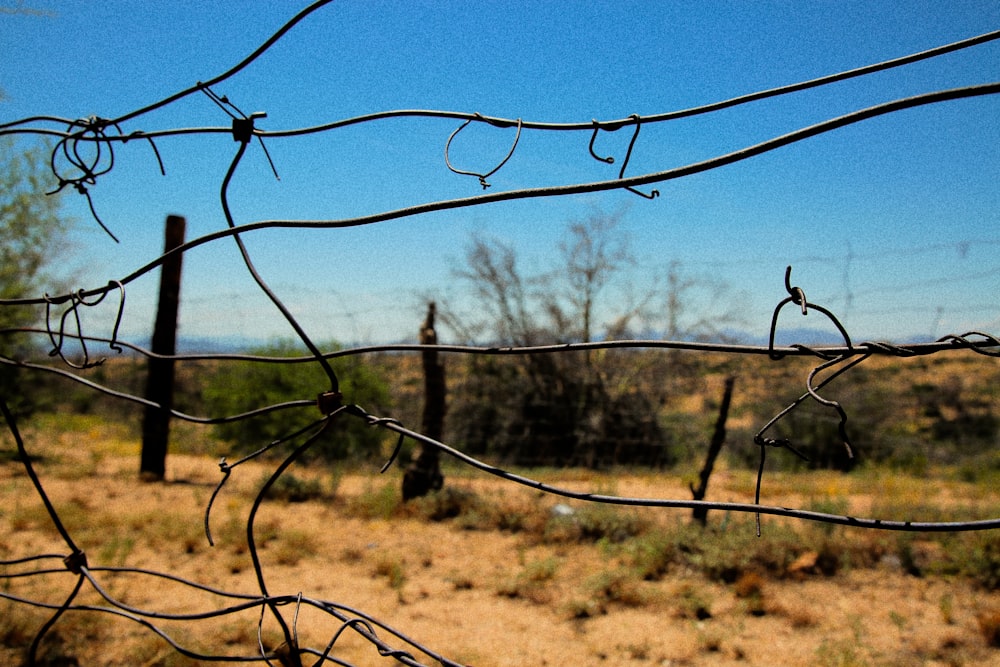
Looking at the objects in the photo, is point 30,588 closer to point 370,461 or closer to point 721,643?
point 721,643

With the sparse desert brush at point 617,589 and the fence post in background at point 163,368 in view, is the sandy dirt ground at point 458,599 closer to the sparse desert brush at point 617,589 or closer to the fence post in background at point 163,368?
the sparse desert brush at point 617,589

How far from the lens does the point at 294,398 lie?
8641mm

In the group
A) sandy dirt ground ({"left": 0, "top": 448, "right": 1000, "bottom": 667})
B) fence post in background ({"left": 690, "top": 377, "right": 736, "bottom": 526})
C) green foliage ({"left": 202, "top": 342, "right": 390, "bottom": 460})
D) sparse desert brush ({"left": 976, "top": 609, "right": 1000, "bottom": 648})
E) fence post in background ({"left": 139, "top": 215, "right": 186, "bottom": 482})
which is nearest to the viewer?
sandy dirt ground ({"left": 0, "top": 448, "right": 1000, "bottom": 667})

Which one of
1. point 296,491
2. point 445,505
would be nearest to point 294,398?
point 296,491

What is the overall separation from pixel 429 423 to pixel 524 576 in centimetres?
257

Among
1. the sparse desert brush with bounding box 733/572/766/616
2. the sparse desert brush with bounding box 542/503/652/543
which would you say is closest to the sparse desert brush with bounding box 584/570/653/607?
the sparse desert brush with bounding box 733/572/766/616

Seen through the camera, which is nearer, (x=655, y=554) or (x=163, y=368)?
(x=655, y=554)

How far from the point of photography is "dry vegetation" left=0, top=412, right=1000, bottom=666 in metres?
2.96

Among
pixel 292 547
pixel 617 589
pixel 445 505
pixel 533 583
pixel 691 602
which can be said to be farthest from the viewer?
pixel 445 505

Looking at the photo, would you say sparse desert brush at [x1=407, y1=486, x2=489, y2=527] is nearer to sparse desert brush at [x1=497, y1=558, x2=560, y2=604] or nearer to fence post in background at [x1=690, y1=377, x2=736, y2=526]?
sparse desert brush at [x1=497, y1=558, x2=560, y2=604]

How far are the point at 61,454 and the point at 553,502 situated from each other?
5.90 m

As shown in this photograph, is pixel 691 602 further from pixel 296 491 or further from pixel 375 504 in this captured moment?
→ pixel 296 491

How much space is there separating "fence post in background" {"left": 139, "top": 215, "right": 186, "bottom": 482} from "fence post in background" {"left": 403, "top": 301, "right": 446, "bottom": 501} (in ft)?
8.85

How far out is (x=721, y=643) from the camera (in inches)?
121
